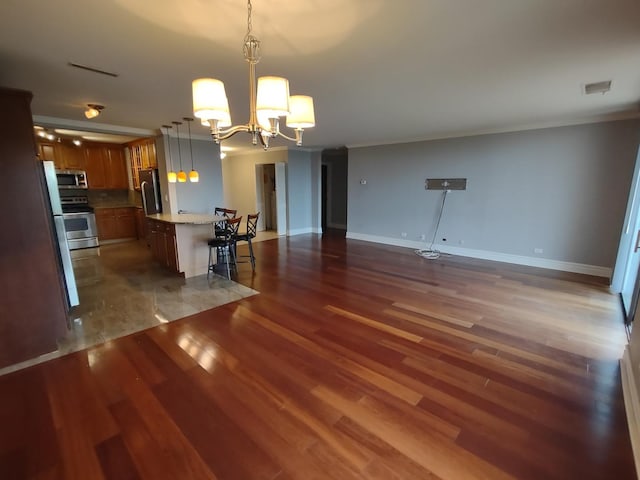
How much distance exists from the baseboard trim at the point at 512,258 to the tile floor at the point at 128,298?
163 inches

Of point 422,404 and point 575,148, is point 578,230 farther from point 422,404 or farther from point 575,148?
point 422,404

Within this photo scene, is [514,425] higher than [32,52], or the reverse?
[32,52]

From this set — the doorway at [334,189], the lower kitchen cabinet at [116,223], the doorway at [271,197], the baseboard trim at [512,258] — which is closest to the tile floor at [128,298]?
the lower kitchen cabinet at [116,223]

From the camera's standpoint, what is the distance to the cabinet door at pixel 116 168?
7.16 meters

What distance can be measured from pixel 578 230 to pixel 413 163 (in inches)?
125

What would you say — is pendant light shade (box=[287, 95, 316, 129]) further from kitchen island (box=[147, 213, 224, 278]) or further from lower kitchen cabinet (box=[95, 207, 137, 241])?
lower kitchen cabinet (box=[95, 207, 137, 241])

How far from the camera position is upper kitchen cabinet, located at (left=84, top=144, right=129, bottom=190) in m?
6.89

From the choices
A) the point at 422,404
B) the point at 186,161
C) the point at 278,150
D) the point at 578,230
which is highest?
the point at 278,150

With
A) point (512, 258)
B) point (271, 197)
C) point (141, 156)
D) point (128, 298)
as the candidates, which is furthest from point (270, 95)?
point (271, 197)

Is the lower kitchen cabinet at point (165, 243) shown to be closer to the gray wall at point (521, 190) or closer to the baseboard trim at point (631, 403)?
the gray wall at point (521, 190)

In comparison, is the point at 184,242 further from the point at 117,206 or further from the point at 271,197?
the point at 271,197

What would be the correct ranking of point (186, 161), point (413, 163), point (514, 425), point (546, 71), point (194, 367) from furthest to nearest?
1. point (413, 163)
2. point (186, 161)
3. point (546, 71)
4. point (194, 367)
5. point (514, 425)

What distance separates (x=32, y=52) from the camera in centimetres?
231

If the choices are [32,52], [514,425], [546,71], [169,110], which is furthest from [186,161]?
[514,425]
